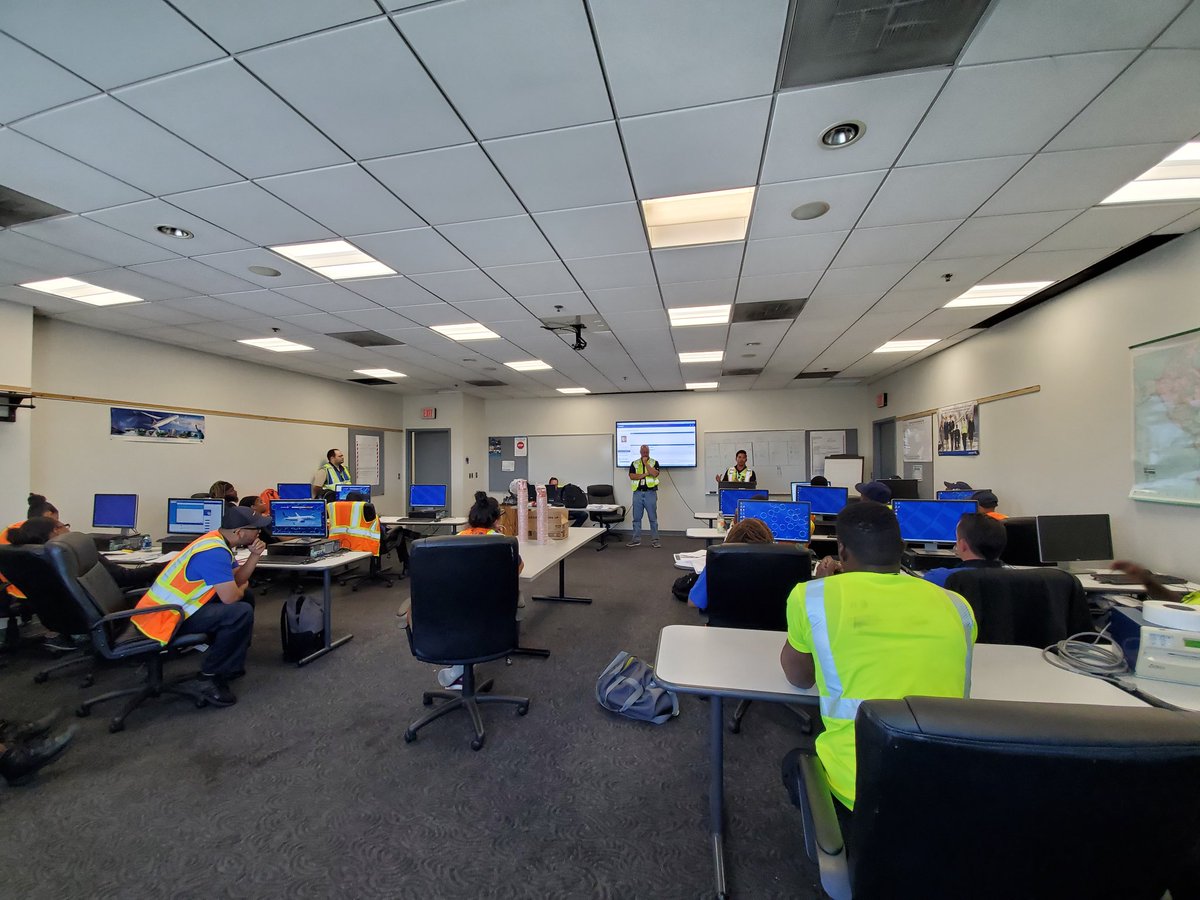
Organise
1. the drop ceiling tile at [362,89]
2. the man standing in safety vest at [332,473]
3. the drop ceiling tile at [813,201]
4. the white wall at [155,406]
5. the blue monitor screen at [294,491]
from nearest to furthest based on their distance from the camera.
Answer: the drop ceiling tile at [362,89], the drop ceiling tile at [813,201], the white wall at [155,406], the blue monitor screen at [294,491], the man standing in safety vest at [332,473]

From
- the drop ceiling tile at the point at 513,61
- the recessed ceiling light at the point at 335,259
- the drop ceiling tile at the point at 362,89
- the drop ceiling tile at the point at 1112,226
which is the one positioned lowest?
the drop ceiling tile at the point at 1112,226

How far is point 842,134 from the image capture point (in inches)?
80.7

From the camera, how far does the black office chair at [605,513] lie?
27.6ft

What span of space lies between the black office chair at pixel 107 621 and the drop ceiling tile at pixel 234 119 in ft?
7.47

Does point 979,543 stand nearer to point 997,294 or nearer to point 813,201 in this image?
point 813,201

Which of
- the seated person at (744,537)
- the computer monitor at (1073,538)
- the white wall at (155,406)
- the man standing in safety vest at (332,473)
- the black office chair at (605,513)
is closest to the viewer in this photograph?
the seated person at (744,537)

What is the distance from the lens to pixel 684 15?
1.51m

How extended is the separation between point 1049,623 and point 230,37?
401cm

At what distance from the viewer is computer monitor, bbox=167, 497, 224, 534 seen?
4129 mm

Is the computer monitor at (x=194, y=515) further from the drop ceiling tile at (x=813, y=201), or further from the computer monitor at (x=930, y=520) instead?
the computer monitor at (x=930, y=520)

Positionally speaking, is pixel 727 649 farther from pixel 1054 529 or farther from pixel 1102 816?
pixel 1054 529

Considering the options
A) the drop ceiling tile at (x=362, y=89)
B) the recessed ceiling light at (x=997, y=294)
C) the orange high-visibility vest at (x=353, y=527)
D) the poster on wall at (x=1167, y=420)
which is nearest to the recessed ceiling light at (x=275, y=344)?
the orange high-visibility vest at (x=353, y=527)

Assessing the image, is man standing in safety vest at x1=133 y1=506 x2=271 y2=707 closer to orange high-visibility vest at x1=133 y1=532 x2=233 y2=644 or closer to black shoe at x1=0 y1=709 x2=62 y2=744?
orange high-visibility vest at x1=133 y1=532 x2=233 y2=644

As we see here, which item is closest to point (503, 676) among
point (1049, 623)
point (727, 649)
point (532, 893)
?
point (532, 893)
